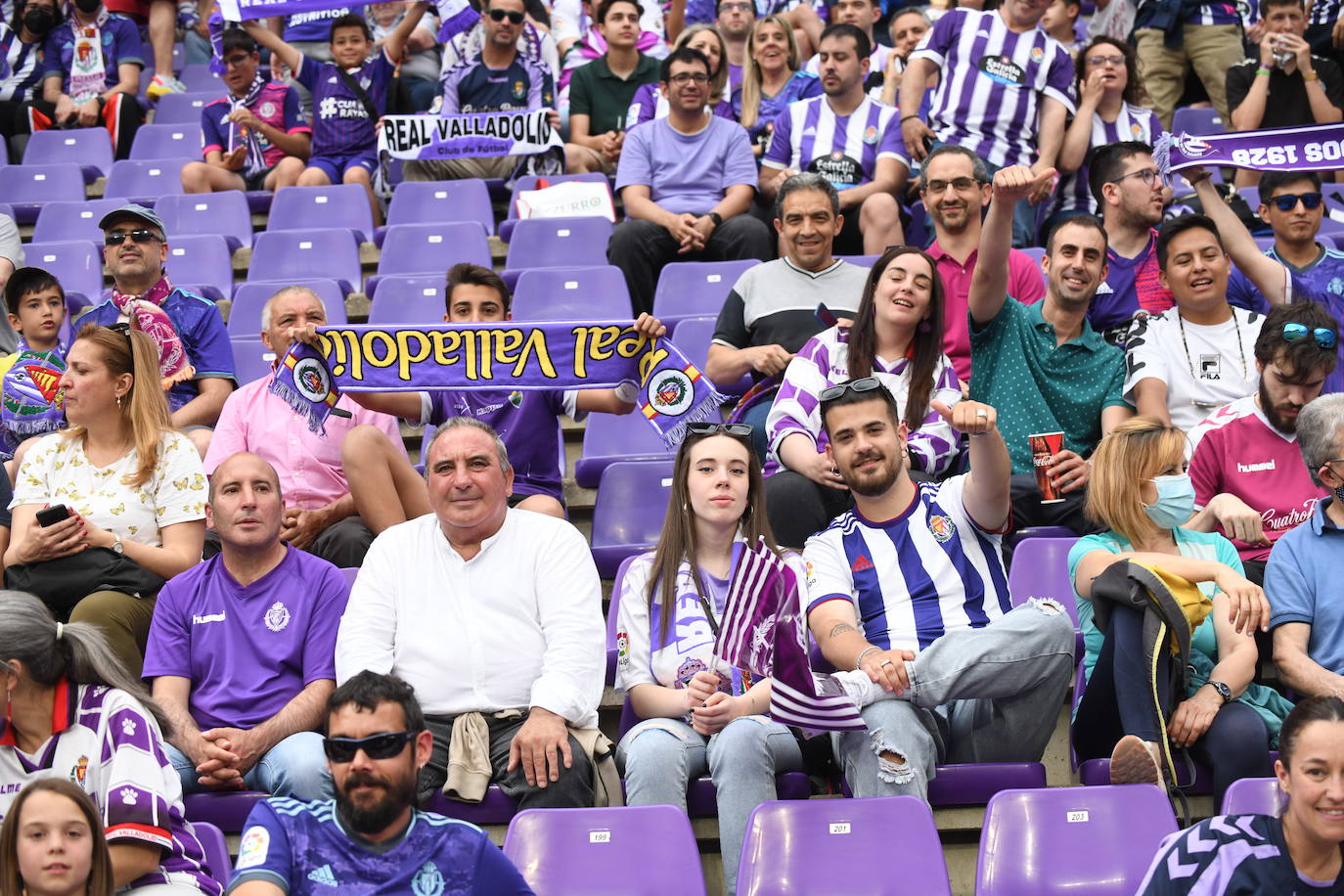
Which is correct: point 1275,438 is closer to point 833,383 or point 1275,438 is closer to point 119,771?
point 833,383

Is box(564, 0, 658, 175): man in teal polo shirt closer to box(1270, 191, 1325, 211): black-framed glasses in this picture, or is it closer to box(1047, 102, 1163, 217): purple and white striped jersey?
A: box(1047, 102, 1163, 217): purple and white striped jersey

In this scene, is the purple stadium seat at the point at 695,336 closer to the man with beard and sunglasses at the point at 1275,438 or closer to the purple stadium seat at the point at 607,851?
the man with beard and sunglasses at the point at 1275,438

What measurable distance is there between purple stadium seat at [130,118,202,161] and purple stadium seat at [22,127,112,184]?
0.17 metres

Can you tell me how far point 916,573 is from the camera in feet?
12.6

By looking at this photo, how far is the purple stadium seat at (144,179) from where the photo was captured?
7.98 meters

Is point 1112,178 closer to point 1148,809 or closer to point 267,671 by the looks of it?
point 1148,809

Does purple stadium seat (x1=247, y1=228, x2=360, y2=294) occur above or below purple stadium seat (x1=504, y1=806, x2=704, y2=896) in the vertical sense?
above

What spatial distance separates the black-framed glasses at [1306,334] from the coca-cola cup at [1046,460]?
2.25 feet

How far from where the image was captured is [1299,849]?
2.86 meters

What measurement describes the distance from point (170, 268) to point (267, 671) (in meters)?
3.61

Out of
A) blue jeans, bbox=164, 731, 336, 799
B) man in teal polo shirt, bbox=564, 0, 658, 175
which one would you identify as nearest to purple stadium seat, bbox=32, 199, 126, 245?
man in teal polo shirt, bbox=564, 0, 658, 175

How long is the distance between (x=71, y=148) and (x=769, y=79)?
3.84 metres

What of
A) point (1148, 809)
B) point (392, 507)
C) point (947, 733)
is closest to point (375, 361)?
point (392, 507)

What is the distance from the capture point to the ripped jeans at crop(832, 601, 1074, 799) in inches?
136
